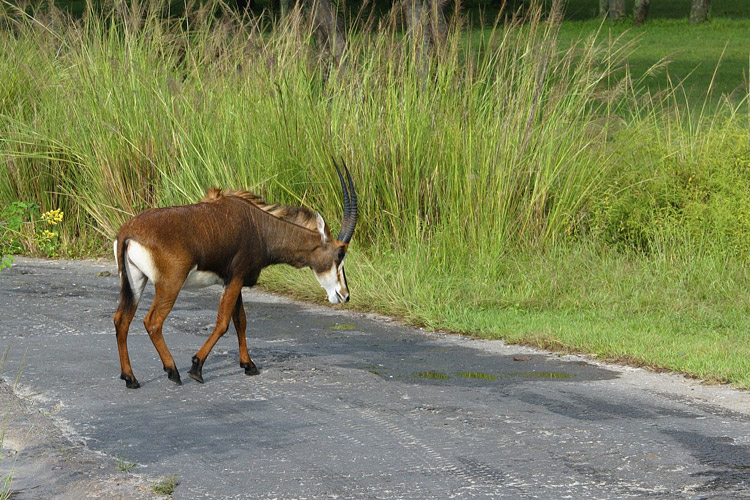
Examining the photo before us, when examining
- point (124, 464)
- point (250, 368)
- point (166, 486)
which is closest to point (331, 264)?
point (250, 368)

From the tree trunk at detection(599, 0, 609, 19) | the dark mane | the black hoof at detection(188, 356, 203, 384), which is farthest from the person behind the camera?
the tree trunk at detection(599, 0, 609, 19)

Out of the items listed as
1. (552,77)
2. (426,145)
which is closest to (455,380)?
(426,145)

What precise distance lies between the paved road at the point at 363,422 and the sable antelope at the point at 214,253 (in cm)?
41

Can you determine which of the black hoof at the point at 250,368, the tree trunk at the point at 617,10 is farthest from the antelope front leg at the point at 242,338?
the tree trunk at the point at 617,10

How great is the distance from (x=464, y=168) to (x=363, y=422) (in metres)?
4.82

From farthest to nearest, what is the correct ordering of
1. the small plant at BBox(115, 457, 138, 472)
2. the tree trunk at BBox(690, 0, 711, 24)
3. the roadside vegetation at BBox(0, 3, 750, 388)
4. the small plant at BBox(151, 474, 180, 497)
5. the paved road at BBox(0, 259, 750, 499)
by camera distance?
the tree trunk at BBox(690, 0, 711, 24) → the roadside vegetation at BBox(0, 3, 750, 388) → the small plant at BBox(115, 457, 138, 472) → the paved road at BBox(0, 259, 750, 499) → the small plant at BBox(151, 474, 180, 497)

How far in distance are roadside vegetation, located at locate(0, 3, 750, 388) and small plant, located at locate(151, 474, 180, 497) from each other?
13.0ft

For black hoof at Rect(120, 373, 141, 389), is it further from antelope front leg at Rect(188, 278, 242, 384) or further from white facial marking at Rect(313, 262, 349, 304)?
white facial marking at Rect(313, 262, 349, 304)

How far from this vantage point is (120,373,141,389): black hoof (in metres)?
6.73

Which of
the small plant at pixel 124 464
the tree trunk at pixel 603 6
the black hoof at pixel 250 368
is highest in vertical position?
the small plant at pixel 124 464

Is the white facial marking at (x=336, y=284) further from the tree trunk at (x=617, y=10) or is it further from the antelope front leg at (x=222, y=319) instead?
the tree trunk at (x=617, y=10)

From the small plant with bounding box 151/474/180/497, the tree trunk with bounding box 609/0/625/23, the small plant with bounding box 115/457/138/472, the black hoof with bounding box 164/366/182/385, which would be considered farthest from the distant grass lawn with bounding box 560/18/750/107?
the small plant with bounding box 151/474/180/497

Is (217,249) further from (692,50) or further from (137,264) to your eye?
(692,50)

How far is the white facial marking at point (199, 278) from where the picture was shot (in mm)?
6725
